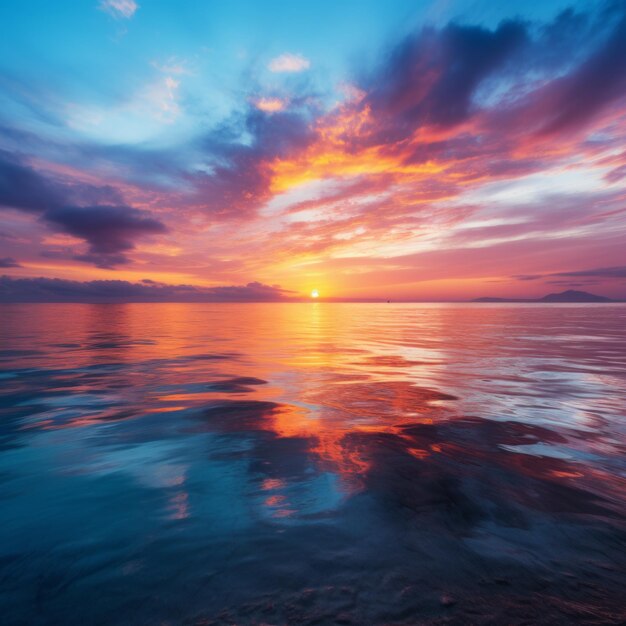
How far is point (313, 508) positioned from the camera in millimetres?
3791

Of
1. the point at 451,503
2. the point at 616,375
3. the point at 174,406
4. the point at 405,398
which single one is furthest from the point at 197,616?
the point at 616,375

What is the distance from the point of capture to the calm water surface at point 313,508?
101 inches

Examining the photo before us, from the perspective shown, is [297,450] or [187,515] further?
[297,450]

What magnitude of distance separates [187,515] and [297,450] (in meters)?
2.03

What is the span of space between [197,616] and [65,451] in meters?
4.21

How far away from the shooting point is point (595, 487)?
423 cm

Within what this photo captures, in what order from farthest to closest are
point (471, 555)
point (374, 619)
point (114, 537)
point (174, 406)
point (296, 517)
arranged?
point (174, 406)
point (296, 517)
point (114, 537)
point (471, 555)
point (374, 619)

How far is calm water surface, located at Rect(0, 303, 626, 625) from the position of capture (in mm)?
2572

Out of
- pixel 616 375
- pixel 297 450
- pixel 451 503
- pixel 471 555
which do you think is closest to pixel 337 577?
pixel 471 555

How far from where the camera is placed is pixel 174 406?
26.4 ft

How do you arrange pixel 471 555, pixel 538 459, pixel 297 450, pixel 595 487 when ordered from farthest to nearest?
1. pixel 297 450
2. pixel 538 459
3. pixel 595 487
4. pixel 471 555

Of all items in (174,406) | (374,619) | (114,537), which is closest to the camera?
(374,619)

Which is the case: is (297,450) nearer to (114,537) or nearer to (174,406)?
(114,537)

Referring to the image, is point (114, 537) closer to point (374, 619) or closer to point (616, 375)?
point (374, 619)
